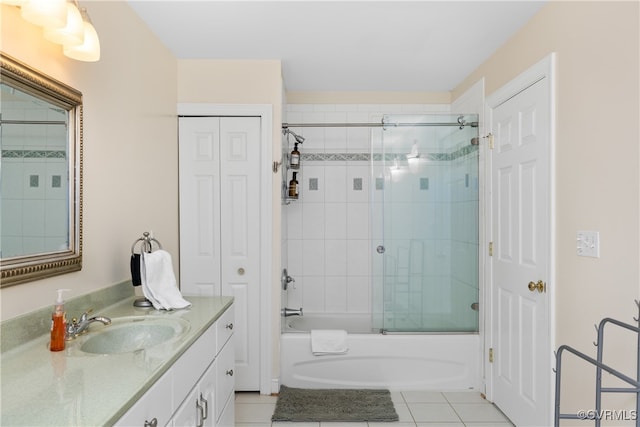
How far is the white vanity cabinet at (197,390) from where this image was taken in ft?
3.91

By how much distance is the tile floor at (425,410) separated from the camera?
2.58 m

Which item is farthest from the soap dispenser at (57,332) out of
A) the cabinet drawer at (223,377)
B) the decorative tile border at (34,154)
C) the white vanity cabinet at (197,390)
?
the cabinet drawer at (223,377)

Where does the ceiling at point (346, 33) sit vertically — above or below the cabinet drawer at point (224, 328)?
above

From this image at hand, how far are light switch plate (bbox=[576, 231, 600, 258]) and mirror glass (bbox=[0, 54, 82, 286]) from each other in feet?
7.11

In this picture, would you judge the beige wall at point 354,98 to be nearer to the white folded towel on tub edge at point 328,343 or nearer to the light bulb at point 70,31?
the white folded towel on tub edge at point 328,343

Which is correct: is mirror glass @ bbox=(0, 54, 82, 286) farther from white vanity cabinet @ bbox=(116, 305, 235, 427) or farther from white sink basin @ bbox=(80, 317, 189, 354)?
white vanity cabinet @ bbox=(116, 305, 235, 427)

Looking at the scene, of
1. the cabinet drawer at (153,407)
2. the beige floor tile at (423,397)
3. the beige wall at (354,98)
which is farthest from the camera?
the beige wall at (354,98)

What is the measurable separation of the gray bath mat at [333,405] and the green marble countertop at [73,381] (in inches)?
54.7

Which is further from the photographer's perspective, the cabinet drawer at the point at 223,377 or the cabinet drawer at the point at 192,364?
the cabinet drawer at the point at 223,377

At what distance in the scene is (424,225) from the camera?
122 inches

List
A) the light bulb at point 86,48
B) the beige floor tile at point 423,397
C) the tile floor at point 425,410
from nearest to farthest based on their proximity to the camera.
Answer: the light bulb at point 86,48 < the tile floor at point 425,410 < the beige floor tile at point 423,397

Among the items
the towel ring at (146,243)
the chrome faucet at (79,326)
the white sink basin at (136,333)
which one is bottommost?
the white sink basin at (136,333)

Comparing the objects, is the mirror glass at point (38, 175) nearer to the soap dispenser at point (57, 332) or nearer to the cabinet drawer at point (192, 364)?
the soap dispenser at point (57, 332)

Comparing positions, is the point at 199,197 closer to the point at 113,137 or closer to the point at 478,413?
the point at 113,137
